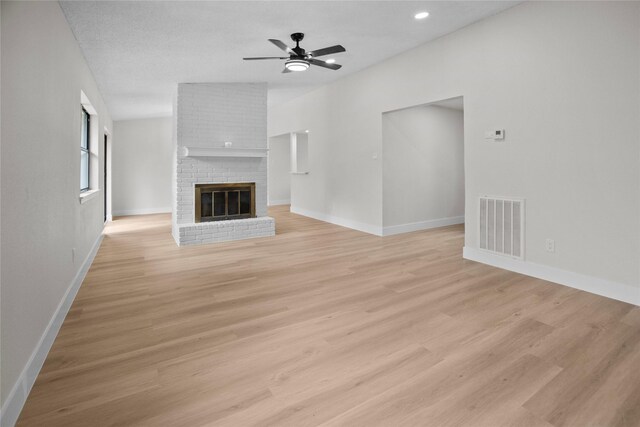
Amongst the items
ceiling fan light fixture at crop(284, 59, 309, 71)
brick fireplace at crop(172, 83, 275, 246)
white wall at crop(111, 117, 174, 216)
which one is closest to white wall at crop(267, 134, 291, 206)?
white wall at crop(111, 117, 174, 216)

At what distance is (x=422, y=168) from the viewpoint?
20.6 feet

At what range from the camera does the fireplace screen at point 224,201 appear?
229 inches

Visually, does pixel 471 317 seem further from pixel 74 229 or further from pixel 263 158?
pixel 263 158

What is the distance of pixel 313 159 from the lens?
775 cm

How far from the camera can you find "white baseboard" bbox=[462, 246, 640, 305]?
9.82 ft

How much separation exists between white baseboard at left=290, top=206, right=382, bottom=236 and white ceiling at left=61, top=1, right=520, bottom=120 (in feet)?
9.02

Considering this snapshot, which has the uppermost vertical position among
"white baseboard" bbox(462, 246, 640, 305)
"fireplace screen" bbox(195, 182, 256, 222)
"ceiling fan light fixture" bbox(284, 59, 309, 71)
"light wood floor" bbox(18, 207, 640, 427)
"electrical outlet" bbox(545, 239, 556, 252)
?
"ceiling fan light fixture" bbox(284, 59, 309, 71)

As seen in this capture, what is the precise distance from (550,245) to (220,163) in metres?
4.88

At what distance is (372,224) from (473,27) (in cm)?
325

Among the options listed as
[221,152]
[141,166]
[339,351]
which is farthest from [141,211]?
[339,351]

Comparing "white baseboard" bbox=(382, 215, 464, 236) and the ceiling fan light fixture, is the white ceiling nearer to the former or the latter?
the ceiling fan light fixture

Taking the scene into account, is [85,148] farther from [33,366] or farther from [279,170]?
[279,170]

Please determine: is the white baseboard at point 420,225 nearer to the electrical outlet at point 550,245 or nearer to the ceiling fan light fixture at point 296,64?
the electrical outlet at point 550,245

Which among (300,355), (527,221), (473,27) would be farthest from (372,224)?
(300,355)
